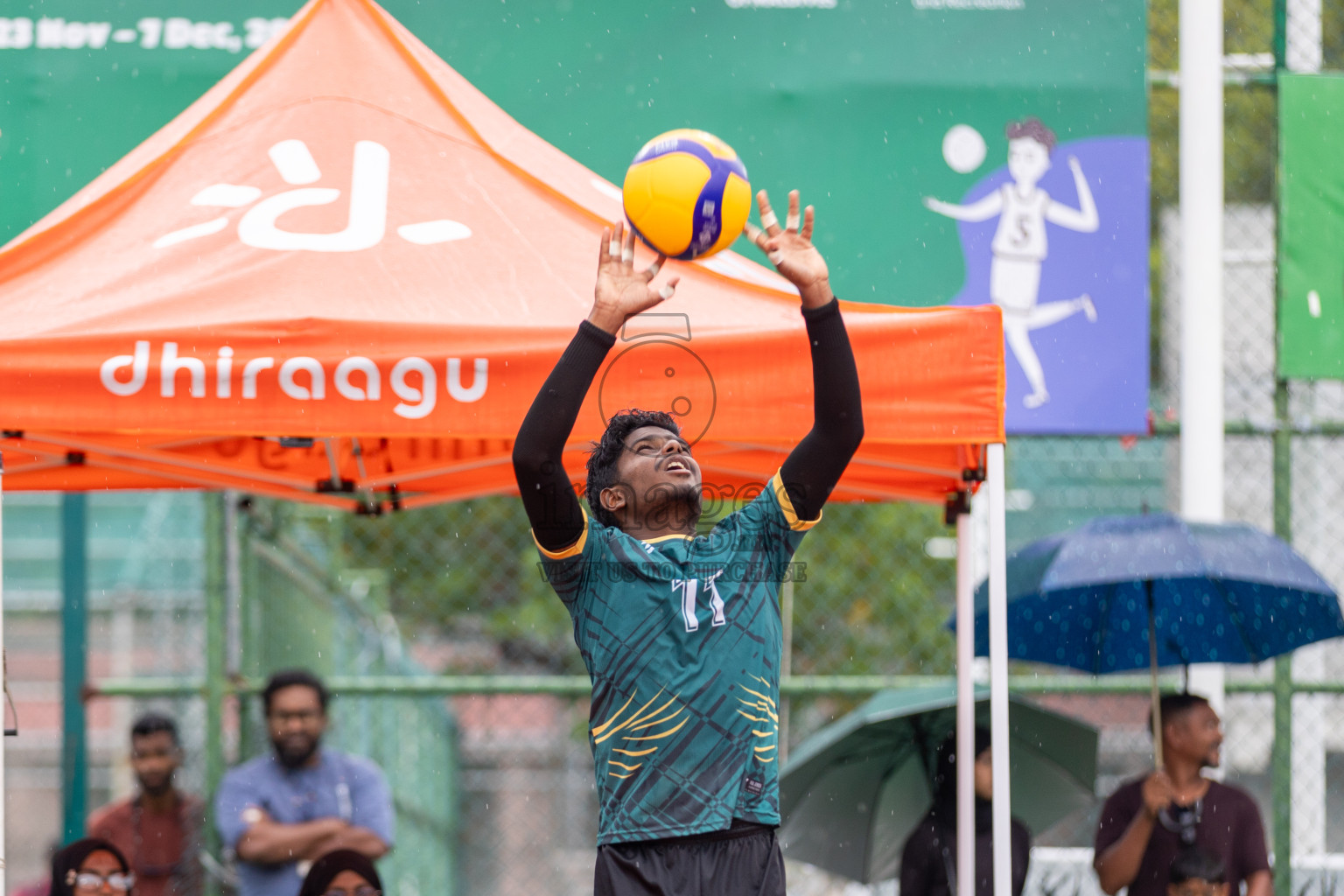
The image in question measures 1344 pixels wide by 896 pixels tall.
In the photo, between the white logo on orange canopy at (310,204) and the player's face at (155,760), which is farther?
the player's face at (155,760)

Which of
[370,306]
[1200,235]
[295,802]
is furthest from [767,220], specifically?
[1200,235]

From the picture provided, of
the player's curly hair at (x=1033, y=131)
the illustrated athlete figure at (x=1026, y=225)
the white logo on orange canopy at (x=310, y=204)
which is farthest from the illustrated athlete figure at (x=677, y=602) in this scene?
the player's curly hair at (x=1033, y=131)

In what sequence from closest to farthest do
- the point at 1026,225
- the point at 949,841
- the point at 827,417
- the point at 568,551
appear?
the point at 568,551 → the point at 827,417 → the point at 949,841 → the point at 1026,225

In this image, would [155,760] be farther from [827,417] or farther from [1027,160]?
[1027,160]

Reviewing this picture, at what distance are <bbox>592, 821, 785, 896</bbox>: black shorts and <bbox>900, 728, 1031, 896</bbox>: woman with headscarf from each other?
7.14ft

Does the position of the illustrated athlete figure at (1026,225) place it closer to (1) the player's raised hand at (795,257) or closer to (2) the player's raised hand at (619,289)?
(1) the player's raised hand at (795,257)

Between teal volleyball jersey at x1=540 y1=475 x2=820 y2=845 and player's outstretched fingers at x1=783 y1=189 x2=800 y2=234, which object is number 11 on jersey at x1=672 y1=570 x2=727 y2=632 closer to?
teal volleyball jersey at x1=540 y1=475 x2=820 y2=845

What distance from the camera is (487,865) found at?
938cm

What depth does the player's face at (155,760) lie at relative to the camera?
594 centimetres

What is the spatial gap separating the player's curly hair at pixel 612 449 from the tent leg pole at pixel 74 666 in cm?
390

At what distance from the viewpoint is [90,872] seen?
488 cm

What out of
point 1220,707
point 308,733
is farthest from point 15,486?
point 1220,707

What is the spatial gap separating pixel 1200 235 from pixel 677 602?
466 centimetres

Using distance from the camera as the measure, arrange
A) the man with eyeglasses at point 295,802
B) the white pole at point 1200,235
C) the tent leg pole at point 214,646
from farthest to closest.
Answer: the white pole at point 1200,235 → the tent leg pole at point 214,646 → the man with eyeglasses at point 295,802
